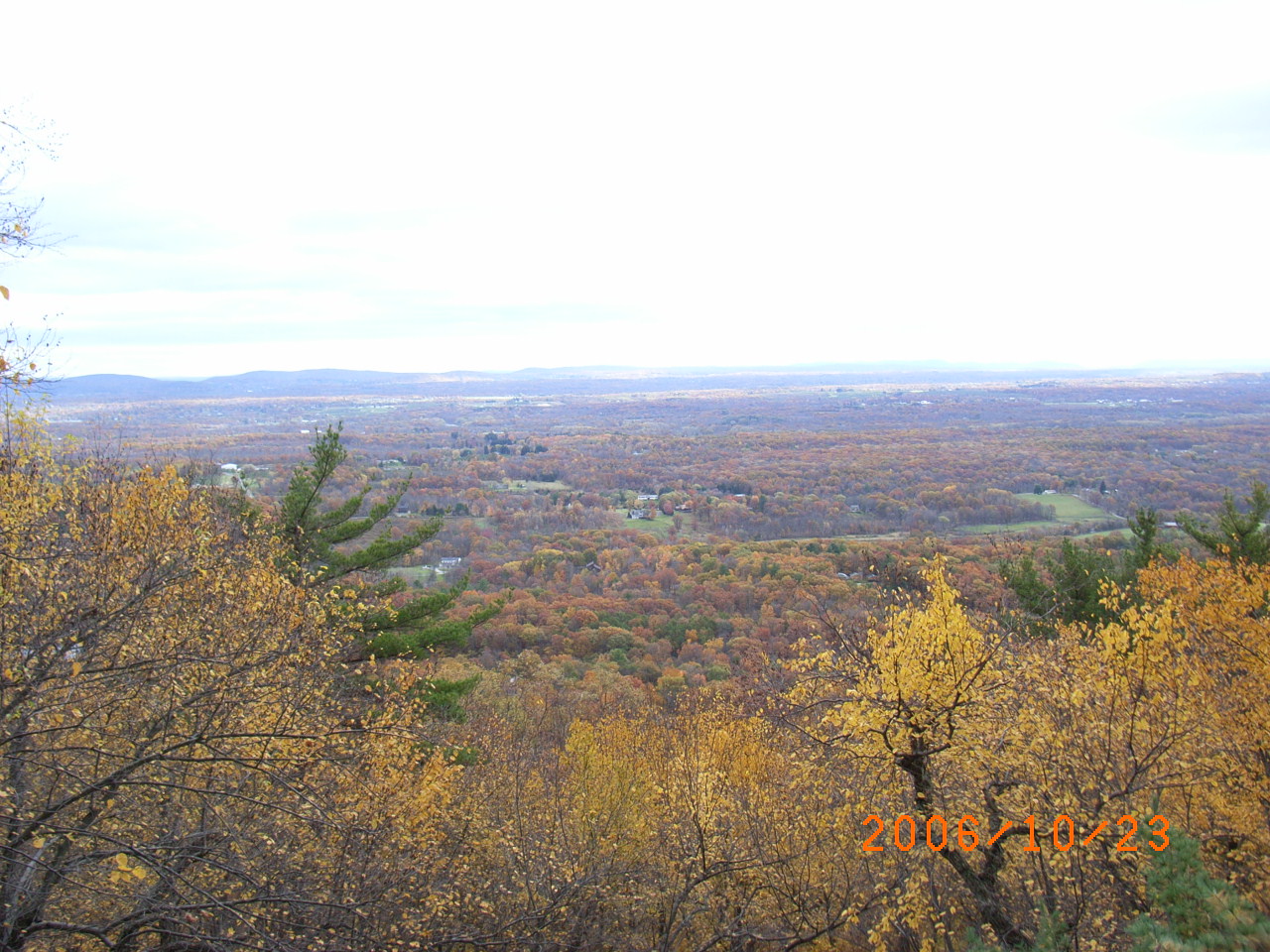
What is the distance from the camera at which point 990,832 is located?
9102 mm

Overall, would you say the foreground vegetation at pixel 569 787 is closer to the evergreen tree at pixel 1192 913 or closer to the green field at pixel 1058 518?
the evergreen tree at pixel 1192 913

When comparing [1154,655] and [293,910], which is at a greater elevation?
[1154,655]

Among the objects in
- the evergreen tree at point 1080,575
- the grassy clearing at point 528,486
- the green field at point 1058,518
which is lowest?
the green field at point 1058,518

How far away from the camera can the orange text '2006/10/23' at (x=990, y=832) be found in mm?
7562

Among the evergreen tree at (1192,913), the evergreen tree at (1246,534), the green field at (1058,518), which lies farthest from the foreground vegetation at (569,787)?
the green field at (1058,518)

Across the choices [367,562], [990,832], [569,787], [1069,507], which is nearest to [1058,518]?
[1069,507]

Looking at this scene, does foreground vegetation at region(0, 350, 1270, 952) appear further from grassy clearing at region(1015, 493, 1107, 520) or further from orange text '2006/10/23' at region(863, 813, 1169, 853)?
grassy clearing at region(1015, 493, 1107, 520)

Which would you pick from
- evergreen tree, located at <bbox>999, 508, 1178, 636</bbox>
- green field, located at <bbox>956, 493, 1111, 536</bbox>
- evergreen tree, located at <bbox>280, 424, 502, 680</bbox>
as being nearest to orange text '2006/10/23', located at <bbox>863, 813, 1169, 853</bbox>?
evergreen tree, located at <bbox>280, 424, 502, 680</bbox>

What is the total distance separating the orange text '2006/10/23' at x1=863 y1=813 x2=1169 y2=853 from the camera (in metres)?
7.56

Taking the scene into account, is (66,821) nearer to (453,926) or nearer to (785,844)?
(453,926)

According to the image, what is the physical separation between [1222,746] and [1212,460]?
8711 cm

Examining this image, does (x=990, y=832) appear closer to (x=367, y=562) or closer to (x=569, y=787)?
(x=569, y=787)

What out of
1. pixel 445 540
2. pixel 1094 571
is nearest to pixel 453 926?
pixel 1094 571

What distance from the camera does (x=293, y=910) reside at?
7.23 meters
